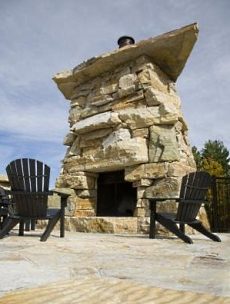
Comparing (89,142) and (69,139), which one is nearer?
(89,142)

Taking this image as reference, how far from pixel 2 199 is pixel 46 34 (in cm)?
434

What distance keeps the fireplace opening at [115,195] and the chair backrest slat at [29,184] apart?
7.73 ft

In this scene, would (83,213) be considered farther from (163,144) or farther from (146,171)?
(163,144)

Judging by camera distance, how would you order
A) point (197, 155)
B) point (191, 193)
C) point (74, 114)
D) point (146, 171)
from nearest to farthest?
point (191, 193) < point (146, 171) < point (74, 114) < point (197, 155)

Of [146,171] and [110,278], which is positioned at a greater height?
[146,171]

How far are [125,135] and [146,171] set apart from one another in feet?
2.63

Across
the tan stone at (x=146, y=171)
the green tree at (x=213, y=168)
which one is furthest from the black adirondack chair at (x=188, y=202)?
the green tree at (x=213, y=168)

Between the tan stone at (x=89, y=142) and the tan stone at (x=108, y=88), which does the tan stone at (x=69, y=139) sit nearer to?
the tan stone at (x=89, y=142)

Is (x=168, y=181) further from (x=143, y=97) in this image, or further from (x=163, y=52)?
(x=163, y=52)

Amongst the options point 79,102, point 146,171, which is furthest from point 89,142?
point 146,171

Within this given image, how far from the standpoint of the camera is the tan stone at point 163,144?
4.84 metres

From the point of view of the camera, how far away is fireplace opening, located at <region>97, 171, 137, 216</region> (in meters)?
5.75

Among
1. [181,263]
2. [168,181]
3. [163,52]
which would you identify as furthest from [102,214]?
[181,263]

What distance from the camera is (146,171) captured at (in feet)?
16.2
